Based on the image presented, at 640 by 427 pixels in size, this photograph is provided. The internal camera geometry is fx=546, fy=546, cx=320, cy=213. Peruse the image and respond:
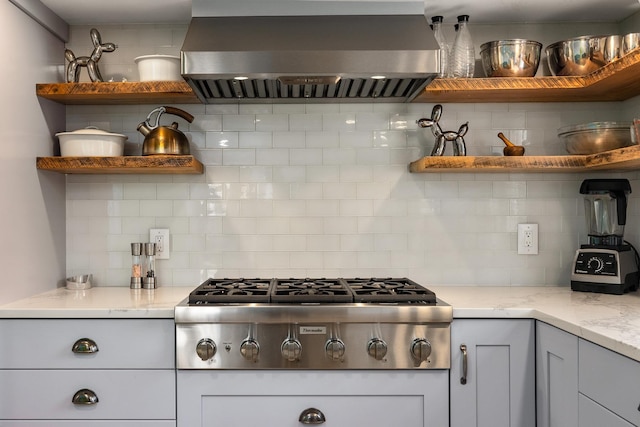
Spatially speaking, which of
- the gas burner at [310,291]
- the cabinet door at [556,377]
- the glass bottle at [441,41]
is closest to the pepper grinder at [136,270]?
the gas burner at [310,291]

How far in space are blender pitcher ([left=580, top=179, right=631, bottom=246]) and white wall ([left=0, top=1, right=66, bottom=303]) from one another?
7.87ft

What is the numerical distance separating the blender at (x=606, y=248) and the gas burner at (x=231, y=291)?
137 cm

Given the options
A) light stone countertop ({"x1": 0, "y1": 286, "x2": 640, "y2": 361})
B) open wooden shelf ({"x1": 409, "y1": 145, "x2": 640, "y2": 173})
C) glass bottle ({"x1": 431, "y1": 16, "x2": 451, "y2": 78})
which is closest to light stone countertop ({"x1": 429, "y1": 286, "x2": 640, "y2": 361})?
light stone countertop ({"x1": 0, "y1": 286, "x2": 640, "y2": 361})

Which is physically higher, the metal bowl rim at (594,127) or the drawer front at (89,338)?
the metal bowl rim at (594,127)

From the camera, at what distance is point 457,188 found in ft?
8.58

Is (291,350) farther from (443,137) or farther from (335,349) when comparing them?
(443,137)

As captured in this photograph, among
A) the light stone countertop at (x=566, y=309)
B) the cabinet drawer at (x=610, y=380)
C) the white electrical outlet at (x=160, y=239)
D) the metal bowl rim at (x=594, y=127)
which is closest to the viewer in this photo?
the cabinet drawer at (x=610, y=380)

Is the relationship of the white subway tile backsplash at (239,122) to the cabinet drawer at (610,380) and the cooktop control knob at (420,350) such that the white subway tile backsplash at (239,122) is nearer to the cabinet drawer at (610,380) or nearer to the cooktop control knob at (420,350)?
the cooktop control knob at (420,350)

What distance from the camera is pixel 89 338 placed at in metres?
1.99

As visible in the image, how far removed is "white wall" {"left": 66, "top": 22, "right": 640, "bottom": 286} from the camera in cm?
261

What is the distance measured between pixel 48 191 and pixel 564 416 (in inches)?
88.9

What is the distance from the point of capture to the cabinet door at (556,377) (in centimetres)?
169

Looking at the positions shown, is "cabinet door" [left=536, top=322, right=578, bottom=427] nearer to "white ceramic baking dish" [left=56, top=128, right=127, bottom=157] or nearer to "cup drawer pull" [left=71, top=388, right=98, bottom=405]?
"cup drawer pull" [left=71, top=388, right=98, bottom=405]

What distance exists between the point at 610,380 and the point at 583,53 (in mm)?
1447
